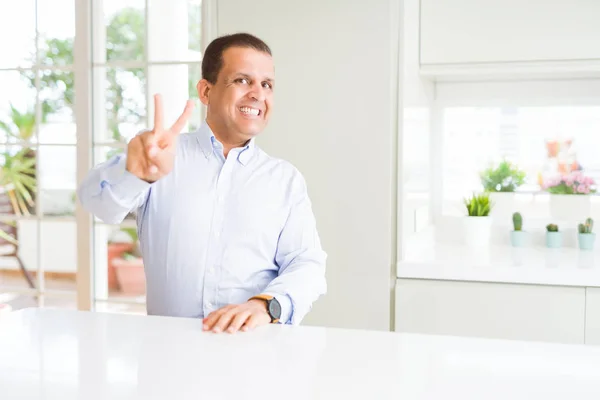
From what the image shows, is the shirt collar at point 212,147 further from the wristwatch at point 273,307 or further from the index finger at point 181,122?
the wristwatch at point 273,307

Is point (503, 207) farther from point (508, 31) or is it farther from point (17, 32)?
point (17, 32)

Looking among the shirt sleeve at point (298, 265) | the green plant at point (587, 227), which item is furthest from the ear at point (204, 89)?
the green plant at point (587, 227)

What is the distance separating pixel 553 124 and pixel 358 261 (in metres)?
→ 1.33

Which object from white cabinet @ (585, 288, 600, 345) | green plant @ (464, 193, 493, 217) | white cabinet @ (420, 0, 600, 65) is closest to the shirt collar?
white cabinet @ (420, 0, 600, 65)

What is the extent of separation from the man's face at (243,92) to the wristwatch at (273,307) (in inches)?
19.9

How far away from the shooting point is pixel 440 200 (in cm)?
344

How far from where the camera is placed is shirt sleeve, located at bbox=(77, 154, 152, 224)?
1533 millimetres

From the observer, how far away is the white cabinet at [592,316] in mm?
2432

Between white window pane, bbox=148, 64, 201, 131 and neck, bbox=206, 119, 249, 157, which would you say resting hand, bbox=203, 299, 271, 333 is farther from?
white window pane, bbox=148, 64, 201, 131

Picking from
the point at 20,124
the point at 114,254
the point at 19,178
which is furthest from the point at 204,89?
the point at 114,254

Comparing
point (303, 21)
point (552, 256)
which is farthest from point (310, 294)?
point (552, 256)

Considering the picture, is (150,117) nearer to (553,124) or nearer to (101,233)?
(101,233)

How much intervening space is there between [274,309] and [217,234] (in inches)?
13.1

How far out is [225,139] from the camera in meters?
1.96
